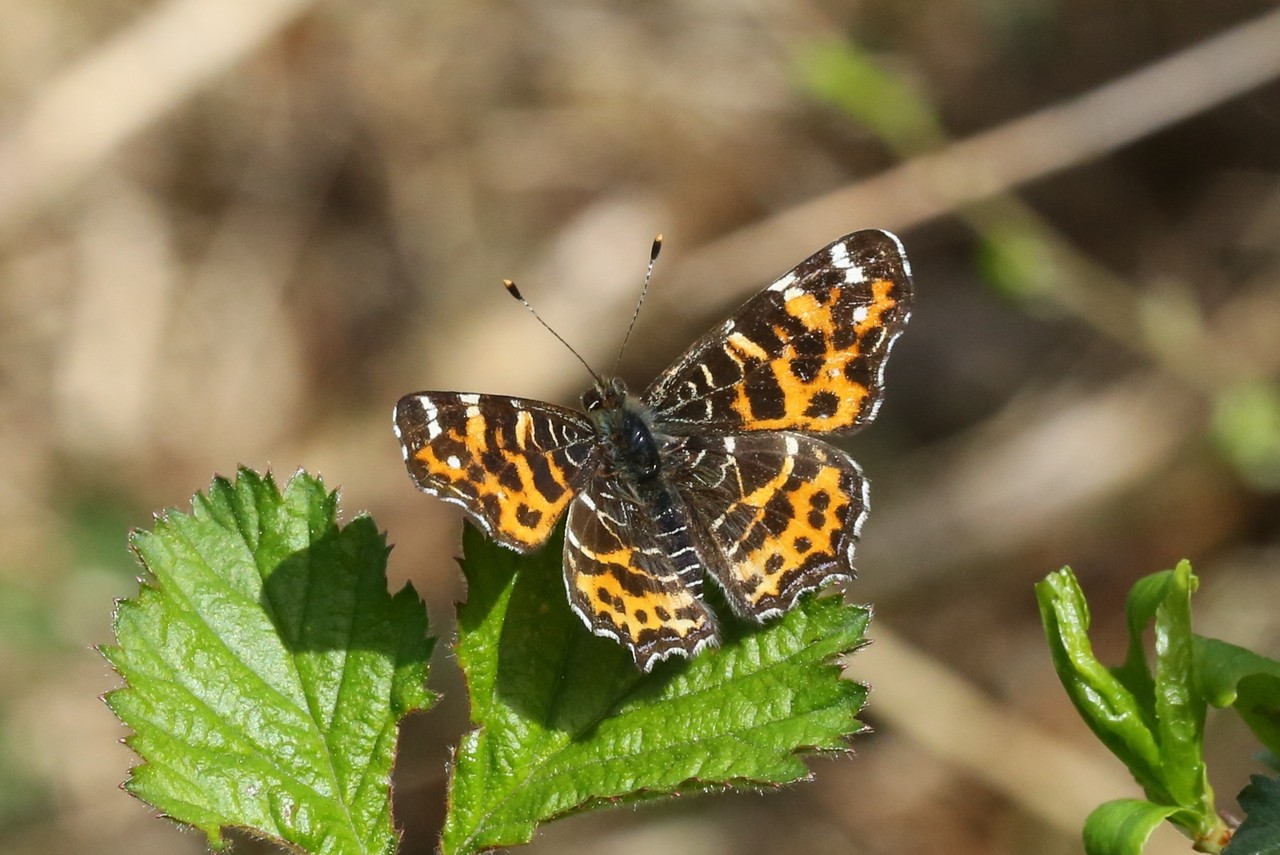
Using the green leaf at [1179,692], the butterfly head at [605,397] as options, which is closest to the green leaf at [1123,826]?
the green leaf at [1179,692]

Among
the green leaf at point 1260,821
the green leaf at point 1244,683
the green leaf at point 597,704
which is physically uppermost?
the green leaf at point 597,704

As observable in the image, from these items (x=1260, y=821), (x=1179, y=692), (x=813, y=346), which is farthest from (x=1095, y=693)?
(x=813, y=346)

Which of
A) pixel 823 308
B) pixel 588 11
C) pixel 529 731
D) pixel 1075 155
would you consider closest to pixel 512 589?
pixel 529 731

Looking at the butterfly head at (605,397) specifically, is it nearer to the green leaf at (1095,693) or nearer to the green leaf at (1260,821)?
the green leaf at (1095,693)

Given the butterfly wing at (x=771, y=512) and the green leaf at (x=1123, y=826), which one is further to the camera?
the butterfly wing at (x=771, y=512)

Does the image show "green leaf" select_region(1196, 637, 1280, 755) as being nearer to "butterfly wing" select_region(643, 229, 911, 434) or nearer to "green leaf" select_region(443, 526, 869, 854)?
"green leaf" select_region(443, 526, 869, 854)

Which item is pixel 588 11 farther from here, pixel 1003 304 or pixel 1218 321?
pixel 1218 321

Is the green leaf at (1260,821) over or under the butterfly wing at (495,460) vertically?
under
